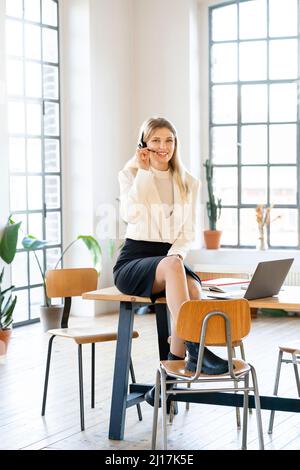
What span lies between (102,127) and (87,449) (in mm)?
4714

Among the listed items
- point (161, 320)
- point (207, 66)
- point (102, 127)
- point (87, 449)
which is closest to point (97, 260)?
point (102, 127)

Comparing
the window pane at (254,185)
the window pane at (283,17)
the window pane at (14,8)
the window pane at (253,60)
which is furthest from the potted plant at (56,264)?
the window pane at (283,17)

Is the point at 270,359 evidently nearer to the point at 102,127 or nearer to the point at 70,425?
the point at 70,425

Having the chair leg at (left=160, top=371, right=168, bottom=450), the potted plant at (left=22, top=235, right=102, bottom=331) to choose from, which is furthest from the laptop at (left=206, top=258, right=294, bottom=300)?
the potted plant at (left=22, top=235, right=102, bottom=331)

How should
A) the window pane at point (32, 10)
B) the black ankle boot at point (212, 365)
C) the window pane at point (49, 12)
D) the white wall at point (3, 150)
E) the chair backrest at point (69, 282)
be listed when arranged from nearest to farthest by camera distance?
the black ankle boot at point (212, 365) < the chair backrest at point (69, 282) < the white wall at point (3, 150) < the window pane at point (32, 10) < the window pane at point (49, 12)

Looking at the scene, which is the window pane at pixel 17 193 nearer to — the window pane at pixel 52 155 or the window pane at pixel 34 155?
the window pane at pixel 34 155

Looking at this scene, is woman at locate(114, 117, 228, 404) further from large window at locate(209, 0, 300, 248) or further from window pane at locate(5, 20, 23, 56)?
large window at locate(209, 0, 300, 248)

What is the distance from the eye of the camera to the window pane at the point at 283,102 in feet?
28.4

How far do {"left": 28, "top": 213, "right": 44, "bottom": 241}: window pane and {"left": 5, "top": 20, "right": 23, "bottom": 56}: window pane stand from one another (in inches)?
58.4

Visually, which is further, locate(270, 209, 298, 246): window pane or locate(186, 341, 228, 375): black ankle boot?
locate(270, 209, 298, 246): window pane

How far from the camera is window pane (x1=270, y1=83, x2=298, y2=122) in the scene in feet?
28.4

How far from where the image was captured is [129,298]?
4.11 meters

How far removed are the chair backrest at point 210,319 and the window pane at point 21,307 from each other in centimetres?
422

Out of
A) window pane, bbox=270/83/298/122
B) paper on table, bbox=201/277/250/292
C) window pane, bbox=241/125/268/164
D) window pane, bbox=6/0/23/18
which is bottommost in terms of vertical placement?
paper on table, bbox=201/277/250/292
